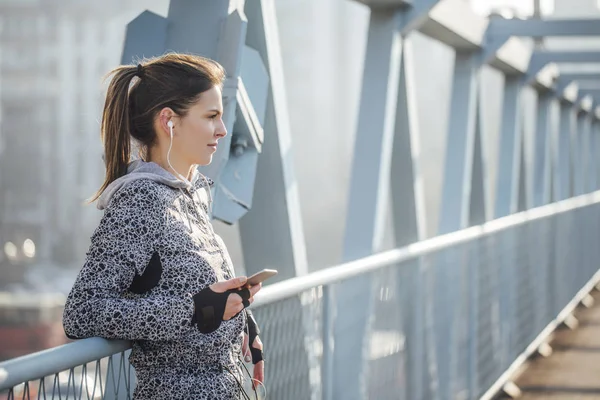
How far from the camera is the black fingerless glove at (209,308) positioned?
5.74 feet

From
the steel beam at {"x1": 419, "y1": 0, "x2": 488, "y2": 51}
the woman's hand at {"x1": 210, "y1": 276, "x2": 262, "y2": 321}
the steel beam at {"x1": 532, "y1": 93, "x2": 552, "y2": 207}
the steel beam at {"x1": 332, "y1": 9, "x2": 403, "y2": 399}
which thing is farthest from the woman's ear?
the steel beam at {"x1": 532, "y1": 93, "x2": 552, "y2": 207}

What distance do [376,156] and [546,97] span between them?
709 centimetres

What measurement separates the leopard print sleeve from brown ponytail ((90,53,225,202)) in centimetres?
12

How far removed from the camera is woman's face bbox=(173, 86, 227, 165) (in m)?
1.87

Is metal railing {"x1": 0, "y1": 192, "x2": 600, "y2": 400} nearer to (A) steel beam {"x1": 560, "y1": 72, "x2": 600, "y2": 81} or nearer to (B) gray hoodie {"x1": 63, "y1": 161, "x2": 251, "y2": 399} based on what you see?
(B) gray hoodie {"x1": 63, "y1": 161, "x2": 251, "y2": 399}

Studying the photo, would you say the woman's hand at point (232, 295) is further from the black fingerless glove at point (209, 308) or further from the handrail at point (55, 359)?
the handrail at point (55, 359)

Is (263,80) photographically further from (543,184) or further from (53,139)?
(53,139)

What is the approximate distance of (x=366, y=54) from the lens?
5.26m

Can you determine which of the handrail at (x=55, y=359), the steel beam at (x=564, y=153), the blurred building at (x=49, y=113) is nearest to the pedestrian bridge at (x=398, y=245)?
the handrail at (x=55, y=359)

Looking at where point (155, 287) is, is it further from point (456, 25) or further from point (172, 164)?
point (456, 25)

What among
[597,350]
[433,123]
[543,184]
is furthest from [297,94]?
[597,350]

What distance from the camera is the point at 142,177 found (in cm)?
179

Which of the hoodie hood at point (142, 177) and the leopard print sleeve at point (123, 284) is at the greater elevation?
the hoodie hood at point (142, 177)

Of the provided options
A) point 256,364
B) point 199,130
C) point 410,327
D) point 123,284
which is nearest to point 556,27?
point 410,327
